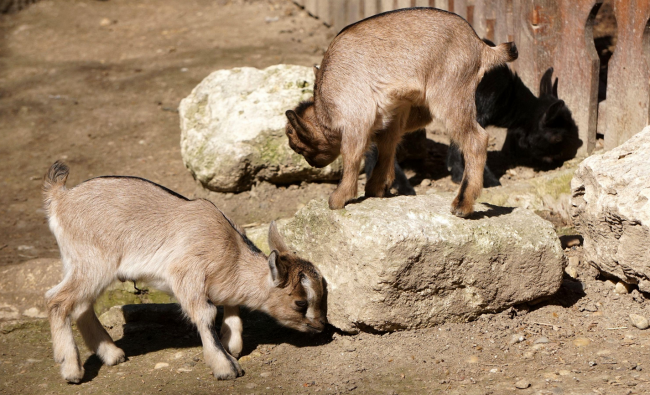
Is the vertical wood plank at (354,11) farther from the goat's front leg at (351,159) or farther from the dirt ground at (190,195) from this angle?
the goat's front leg at (351,159)

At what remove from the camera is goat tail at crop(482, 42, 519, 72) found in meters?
4.97

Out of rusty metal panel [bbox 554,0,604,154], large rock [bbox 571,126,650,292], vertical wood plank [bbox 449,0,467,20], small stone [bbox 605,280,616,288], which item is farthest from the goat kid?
small stone [bbox 605,280,616,288]

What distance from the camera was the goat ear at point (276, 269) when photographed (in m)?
4.42

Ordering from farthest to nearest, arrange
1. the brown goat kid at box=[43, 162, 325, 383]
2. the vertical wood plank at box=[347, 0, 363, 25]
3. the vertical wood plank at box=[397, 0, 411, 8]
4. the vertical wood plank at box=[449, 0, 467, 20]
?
the vertical wood plank at box=[347, 0, 363, 25], the vertical wood plank at box=[397, 0, 411, 8], the vertical wood plank at box=[449, 0, 467, 20], the brown goat kid at box=[43, 162, 325, 383]

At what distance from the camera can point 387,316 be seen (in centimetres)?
435

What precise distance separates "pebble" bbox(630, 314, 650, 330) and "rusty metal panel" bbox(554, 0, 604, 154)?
222cm

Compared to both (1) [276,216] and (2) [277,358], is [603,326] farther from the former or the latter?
(1) [276,216]

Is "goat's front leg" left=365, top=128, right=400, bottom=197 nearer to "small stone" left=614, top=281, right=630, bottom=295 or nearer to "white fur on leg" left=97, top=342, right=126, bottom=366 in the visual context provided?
"small stone" left=614, top=281, right=630, bottom=295

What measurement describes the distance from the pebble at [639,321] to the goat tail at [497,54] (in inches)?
76.2

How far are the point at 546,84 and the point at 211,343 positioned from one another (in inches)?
161

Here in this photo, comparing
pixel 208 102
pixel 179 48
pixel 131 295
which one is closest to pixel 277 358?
pixel 131 295

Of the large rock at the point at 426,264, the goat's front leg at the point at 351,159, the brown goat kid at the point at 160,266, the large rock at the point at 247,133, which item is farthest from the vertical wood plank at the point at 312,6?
the large rock at the point at 426,264

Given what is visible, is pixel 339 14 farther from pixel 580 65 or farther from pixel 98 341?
pixel 98 341

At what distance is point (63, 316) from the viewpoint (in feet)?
14.7
